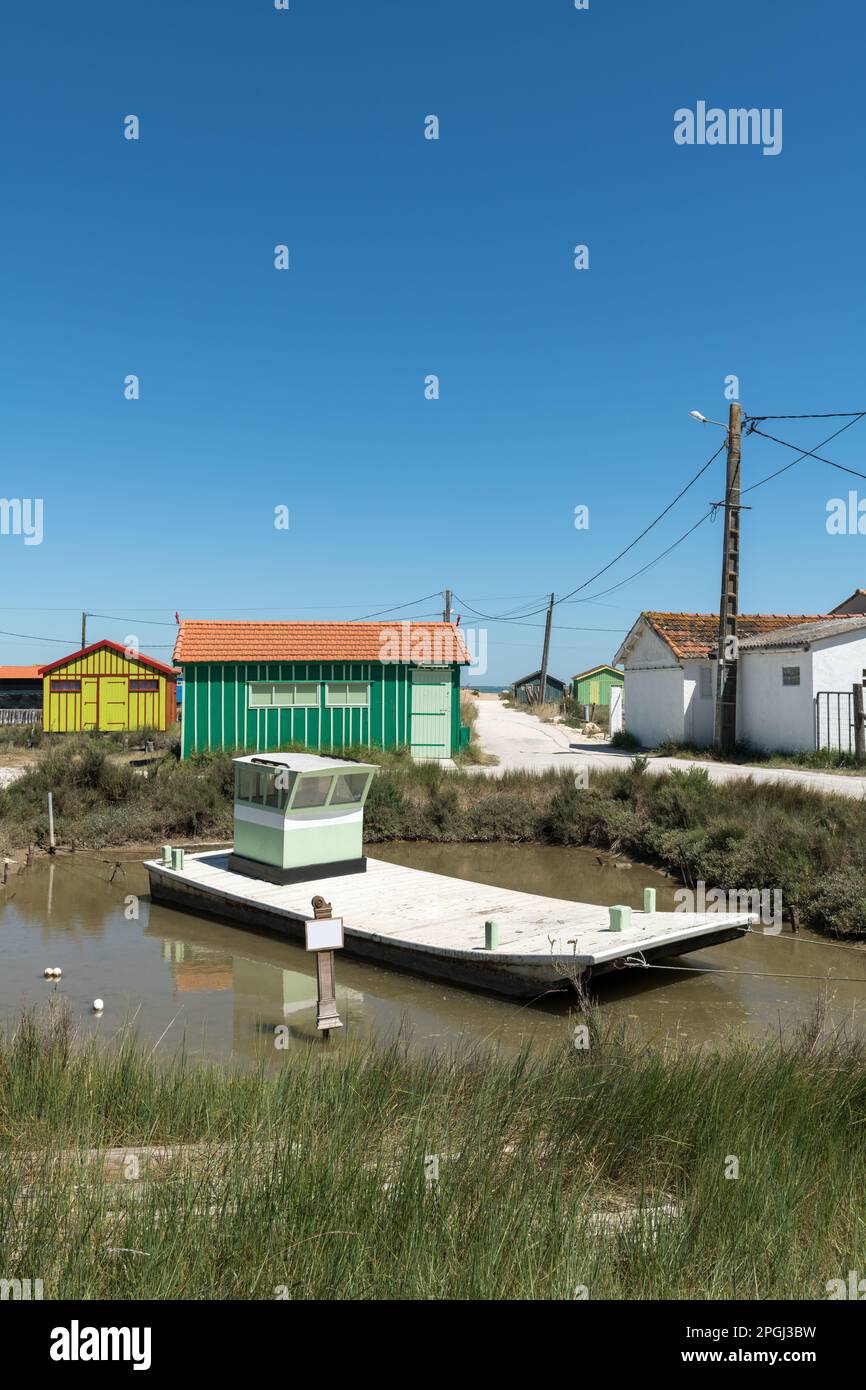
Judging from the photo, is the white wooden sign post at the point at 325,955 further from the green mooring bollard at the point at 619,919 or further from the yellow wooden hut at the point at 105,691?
the yellow wooden hut at the point at 105,691

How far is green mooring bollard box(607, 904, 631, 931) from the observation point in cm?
1070

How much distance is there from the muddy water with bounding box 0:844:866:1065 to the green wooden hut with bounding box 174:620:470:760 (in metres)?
13.0

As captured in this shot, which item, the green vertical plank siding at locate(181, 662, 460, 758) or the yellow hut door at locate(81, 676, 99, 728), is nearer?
the green vertical plank siding at locate(181, 662, 460, 758)

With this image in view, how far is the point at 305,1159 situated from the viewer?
14.1 ft

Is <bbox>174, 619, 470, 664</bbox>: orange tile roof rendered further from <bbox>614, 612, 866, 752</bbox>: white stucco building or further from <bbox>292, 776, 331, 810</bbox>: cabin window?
<bbox>292, 776, 331, 810</bbox>: cabin window

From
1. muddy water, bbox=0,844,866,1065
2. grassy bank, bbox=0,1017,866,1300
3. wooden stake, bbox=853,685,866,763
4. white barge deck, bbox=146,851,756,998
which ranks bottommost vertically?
muddy water, bbox=0,844,866,1065

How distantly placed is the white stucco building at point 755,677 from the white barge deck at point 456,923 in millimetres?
14605

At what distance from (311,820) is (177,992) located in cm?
346

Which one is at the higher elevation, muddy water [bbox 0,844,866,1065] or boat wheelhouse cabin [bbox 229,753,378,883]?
boat wheelhouse cabin [bbox 229,753,378,883]

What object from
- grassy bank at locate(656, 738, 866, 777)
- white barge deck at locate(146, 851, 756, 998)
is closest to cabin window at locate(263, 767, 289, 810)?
white barge deck at locate(146, 851, 756, 998)

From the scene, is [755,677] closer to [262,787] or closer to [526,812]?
[526,812]

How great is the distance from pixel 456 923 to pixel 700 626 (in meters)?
23.2

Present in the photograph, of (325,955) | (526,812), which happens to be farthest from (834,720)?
(325,955)
